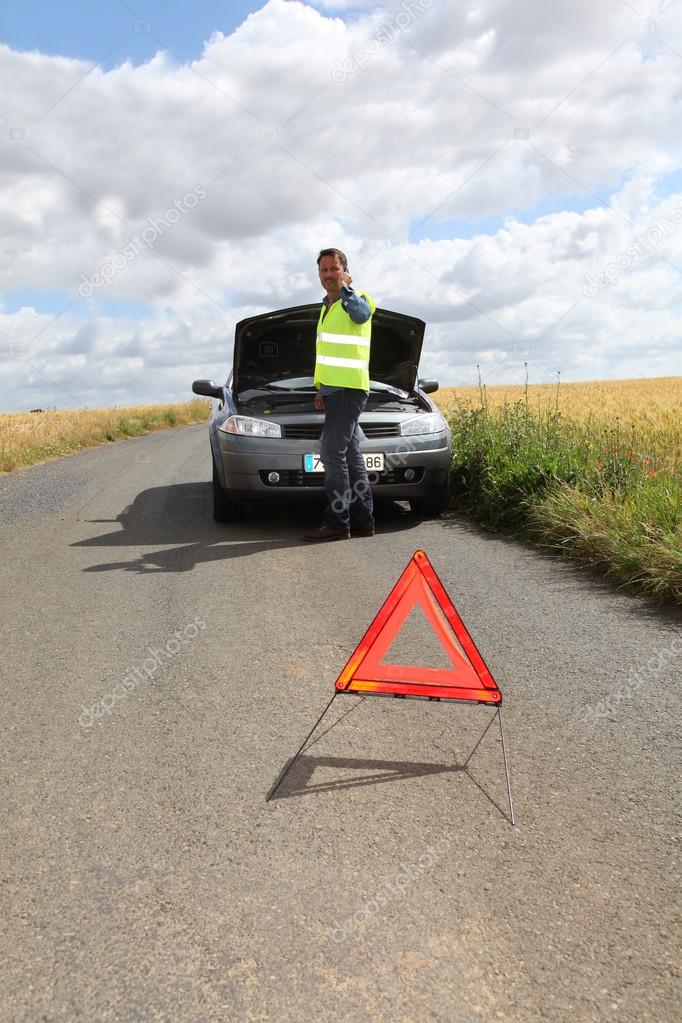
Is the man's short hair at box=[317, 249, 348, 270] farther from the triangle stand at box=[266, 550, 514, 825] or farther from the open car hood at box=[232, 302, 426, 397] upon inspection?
the triangle stand at box=[266, 550, 514, 825]

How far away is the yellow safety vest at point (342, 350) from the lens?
694 centimetres

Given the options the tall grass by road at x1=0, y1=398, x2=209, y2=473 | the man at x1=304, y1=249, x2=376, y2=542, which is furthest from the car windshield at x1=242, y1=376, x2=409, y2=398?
the tall grass by road at x1=0, y1=398, x2=209, y2=473

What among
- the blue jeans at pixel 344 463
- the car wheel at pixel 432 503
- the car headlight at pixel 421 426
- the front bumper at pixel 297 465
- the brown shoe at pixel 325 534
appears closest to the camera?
the blue jeans at pixel 344 463

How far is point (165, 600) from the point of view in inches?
210

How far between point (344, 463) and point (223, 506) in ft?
4.45

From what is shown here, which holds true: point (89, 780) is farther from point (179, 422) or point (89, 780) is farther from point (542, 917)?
point (179, 422)

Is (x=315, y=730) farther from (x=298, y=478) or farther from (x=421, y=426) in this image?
(x=421, y=426)

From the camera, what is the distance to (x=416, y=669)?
10.4 ft

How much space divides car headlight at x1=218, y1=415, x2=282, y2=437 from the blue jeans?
1.59 ft

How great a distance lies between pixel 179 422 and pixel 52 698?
93.8 feet

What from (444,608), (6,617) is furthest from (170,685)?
(6,617)

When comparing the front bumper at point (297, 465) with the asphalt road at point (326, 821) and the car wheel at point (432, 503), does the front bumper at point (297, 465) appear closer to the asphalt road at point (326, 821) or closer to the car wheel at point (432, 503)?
the car wheel at point (432, 503)

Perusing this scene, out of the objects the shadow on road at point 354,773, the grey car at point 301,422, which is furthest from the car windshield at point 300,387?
the shadow on road at point 354,773

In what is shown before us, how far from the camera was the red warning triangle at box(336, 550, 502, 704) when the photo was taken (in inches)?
120
